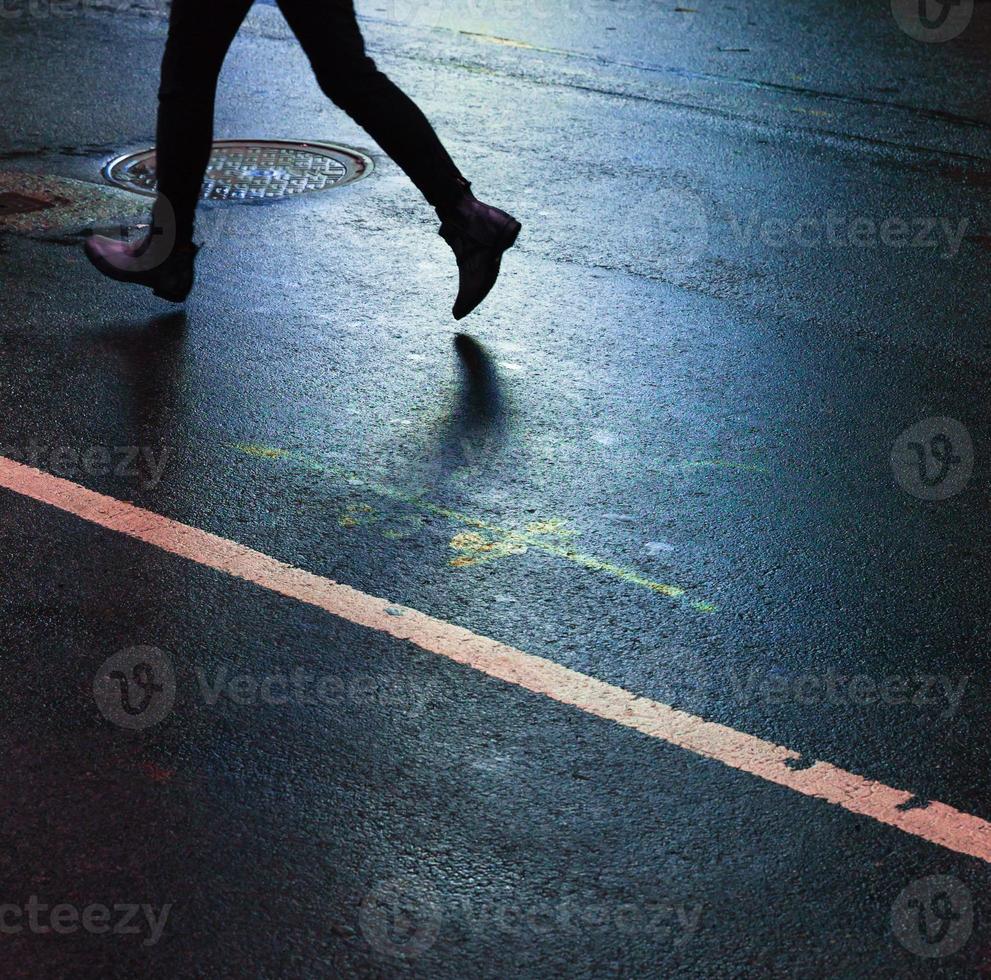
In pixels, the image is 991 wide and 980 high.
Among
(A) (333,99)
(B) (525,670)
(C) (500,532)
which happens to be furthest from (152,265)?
(B) (525,670)

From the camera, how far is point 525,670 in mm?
3301

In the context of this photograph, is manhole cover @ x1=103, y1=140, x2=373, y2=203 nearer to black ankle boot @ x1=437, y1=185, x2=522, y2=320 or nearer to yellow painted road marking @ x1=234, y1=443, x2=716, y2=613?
black ankle boot @ x1=437, y1=185, x2=522, y2=320

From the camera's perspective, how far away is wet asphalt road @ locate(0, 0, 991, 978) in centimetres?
265

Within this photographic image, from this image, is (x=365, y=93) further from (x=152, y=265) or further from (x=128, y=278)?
(x=128, y=278)

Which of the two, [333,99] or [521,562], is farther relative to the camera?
[333,99]

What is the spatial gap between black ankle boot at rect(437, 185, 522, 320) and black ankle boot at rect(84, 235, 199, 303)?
91cm

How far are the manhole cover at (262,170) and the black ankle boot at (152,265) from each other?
127cm

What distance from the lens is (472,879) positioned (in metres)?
2.68

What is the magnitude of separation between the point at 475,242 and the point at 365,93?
0.63 metres

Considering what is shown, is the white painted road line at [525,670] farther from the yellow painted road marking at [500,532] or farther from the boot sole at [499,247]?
the boot sole at [499,247]

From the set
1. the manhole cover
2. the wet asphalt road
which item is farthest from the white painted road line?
the manhole cover

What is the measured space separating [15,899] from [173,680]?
28.3 inches

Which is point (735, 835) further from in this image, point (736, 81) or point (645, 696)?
point (736, 81)

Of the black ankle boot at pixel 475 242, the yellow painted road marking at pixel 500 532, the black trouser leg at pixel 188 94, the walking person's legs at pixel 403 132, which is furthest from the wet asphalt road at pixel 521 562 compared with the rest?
the black trouser leg at pixel 188 94
